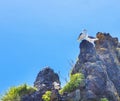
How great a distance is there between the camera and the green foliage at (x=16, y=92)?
46.1 m

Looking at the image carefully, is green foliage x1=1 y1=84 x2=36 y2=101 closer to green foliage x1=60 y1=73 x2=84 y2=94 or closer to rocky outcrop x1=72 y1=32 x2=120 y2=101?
green foliage x1=60 y1=73 x2=84 y2=94

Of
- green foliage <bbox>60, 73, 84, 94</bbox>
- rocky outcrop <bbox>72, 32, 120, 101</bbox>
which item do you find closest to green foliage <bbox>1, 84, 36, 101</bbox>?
green foliage <bbox>60, 73, 84, 94</bbox>

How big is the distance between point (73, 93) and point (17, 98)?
5240 millimetres

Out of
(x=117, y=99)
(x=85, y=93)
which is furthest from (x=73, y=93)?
(x=117, y=99)

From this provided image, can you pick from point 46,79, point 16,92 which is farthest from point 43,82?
point 16,92

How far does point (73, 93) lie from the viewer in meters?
44.7

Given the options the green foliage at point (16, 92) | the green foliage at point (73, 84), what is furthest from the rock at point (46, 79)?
the green foliage at point (73, 84)

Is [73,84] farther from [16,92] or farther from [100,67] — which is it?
[16,92]

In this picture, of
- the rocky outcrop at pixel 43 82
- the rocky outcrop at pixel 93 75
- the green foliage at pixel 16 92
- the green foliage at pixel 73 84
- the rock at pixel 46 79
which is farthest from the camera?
the rock at pixel 46 79

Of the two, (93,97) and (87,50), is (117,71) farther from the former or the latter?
(93,97)

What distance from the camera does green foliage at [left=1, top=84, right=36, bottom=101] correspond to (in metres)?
46.1

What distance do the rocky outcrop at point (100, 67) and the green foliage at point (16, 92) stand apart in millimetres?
5125

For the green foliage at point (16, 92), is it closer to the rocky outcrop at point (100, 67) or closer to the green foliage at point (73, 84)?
the green foliage at point (73, 84)

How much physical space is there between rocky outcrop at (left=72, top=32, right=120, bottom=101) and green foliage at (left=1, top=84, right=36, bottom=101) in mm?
5125
